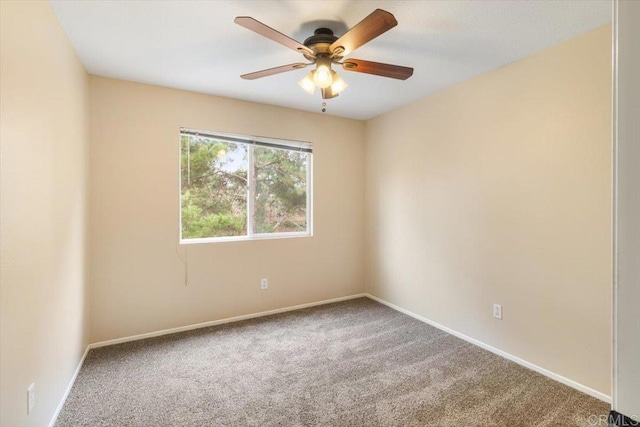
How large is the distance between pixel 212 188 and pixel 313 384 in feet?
7.08

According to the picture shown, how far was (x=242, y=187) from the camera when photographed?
135 inches

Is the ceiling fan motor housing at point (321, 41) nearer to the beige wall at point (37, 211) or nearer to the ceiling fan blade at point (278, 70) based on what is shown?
the ceiling fan blade at point (278, 70)

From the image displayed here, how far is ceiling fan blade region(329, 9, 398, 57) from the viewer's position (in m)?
1.42

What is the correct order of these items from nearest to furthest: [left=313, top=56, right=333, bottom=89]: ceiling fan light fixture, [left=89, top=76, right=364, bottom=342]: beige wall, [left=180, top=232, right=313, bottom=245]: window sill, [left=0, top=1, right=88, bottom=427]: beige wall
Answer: [left=0, top=1, right=88, bottom=427]: beige wall < [left=313, top=56, right=333, bottom=89]: ceiling fan light fixture < [left=89, top=76, right=364, bottom=342]: beige wall < [left=180, top=232, right=313, bottom=245]: window sill

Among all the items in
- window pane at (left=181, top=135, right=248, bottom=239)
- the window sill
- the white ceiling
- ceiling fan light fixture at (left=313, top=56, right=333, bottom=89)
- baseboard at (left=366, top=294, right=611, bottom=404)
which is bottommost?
baseboard at (left=366, top=294, right=611, bottom=404)

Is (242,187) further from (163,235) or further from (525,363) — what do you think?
(525,363)

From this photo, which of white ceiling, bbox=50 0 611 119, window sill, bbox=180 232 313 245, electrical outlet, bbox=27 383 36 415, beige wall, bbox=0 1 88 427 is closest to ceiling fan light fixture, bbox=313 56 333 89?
white ceiling, bbox=50 0 611 119

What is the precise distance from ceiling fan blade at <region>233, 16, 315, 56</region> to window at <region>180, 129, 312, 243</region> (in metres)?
1.74

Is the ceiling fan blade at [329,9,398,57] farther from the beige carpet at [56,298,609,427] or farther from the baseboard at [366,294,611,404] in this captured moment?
the baseboard at [366,294,611,404]

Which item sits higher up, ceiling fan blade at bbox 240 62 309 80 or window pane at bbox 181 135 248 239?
ceiling fan blade at bbox 240 62 309 80

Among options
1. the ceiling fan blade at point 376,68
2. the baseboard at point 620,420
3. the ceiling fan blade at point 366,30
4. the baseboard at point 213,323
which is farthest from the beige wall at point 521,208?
the baseboard at point 620,420

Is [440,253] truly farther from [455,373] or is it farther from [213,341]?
[213,341]

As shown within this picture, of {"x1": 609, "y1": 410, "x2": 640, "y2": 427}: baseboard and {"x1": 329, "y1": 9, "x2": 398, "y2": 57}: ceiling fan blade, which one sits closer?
{"x1": 609, "y1": 410, "x2": 640, "y2": 427}: baseboard

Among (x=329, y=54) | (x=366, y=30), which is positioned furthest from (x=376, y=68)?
(x=366, y=30)
